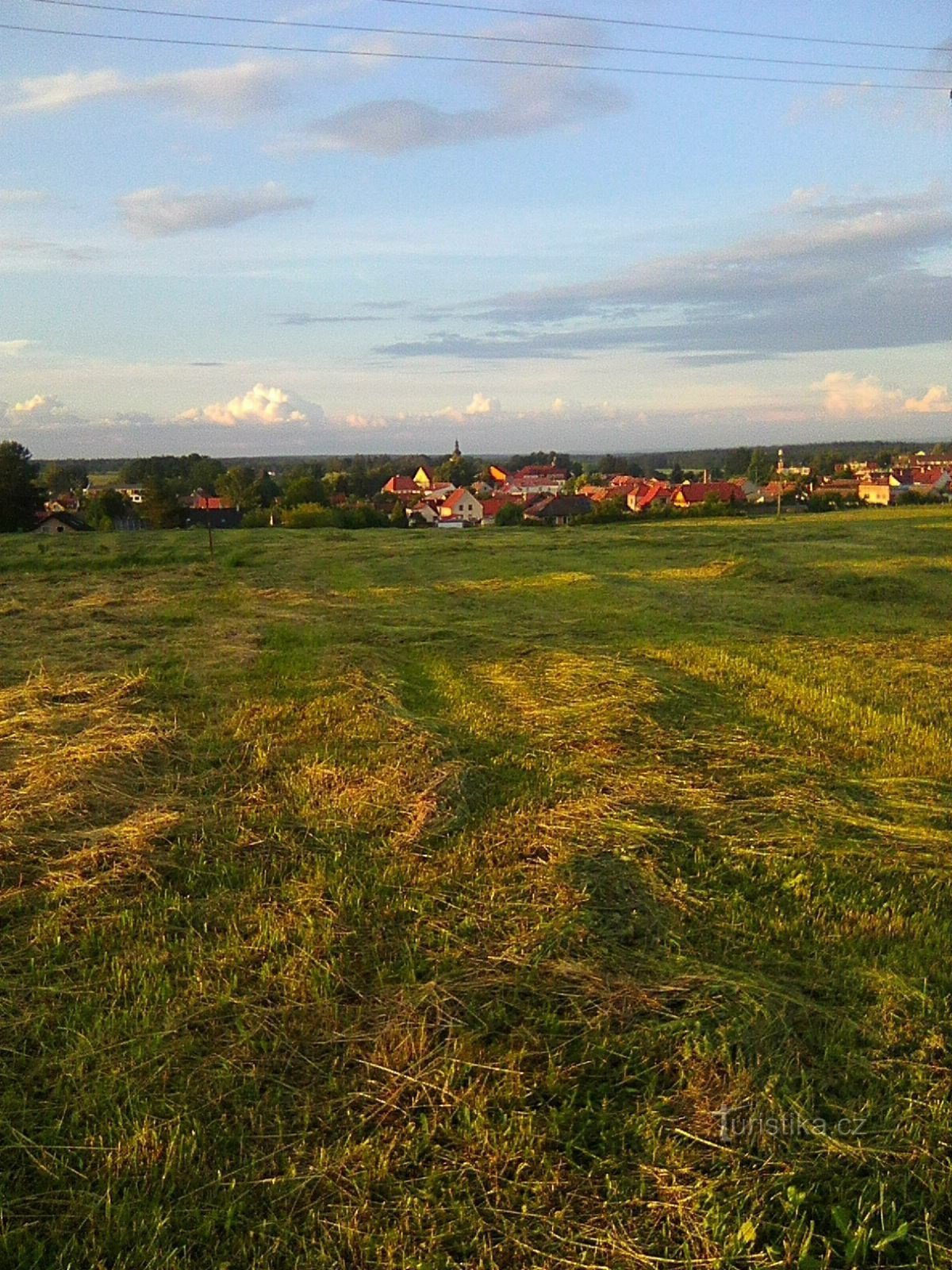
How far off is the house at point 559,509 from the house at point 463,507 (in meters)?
5.01

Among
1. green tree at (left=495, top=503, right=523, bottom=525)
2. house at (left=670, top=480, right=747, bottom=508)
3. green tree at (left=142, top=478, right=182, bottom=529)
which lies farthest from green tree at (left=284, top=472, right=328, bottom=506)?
house at (left=670, top=480, right=747, bottom=508)

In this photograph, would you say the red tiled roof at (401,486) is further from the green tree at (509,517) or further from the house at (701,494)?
the green tree at (509,517)

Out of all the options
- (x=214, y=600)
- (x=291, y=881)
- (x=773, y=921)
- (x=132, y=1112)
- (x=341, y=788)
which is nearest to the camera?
(x=132, y=1112)

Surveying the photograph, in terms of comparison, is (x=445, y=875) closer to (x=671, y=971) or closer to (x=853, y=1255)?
(x=671, y=971)

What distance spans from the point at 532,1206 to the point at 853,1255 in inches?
29.6

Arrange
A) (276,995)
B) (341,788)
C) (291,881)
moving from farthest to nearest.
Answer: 1. (341,788)
2. (291,881)
3. (276,995)

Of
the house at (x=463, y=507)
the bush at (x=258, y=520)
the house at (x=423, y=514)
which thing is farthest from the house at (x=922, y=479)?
the bush at (x=258, y=520)

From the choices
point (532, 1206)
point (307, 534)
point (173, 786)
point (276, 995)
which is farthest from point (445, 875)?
point (307, 534)

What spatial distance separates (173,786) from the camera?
475 centimetres

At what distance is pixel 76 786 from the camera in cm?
466

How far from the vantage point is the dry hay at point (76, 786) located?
12.3ft

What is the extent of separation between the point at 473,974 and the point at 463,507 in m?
57.0

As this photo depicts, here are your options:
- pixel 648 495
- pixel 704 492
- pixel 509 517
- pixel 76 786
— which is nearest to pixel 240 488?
pixel 509 517

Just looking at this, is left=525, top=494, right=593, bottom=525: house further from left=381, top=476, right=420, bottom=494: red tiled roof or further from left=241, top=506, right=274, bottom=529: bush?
left=381, top=476, right=420, bottom=494: red tiled roof
